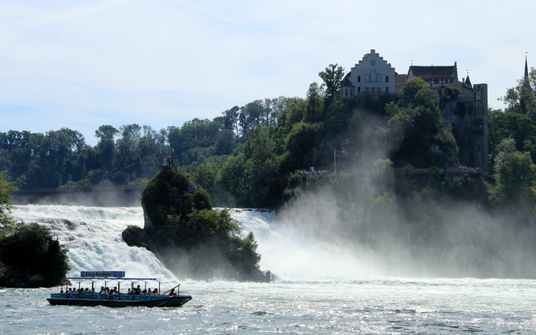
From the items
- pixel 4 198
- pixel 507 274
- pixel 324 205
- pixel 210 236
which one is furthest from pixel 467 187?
pixel 4 198

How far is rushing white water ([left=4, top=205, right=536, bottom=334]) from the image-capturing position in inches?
1455

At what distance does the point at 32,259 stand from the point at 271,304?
2199cm

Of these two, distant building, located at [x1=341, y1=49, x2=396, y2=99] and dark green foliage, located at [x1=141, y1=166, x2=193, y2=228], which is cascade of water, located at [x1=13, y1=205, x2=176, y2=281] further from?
distant building, located at [x1=341, y1=49, x2=396, y2=99]

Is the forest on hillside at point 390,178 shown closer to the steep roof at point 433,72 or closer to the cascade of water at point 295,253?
the cascade of water at point 295,253

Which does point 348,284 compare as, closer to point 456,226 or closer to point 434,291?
point 434,291

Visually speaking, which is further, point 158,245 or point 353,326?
point 158,245

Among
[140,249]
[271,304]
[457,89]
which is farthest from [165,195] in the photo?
[457,89]

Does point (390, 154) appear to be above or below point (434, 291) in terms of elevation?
above

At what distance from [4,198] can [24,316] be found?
21.8 metres

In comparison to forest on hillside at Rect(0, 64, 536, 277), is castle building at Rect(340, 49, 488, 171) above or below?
above

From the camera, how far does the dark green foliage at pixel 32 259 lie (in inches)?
2019

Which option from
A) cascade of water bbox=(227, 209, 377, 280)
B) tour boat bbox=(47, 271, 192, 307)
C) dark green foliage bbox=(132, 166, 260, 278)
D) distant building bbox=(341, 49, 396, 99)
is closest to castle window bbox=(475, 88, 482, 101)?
distant building bbox=(341, 49, 396, 99)

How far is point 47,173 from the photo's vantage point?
179125mm

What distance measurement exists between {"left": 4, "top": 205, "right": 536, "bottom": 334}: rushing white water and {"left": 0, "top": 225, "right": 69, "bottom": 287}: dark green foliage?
219 centimetres
